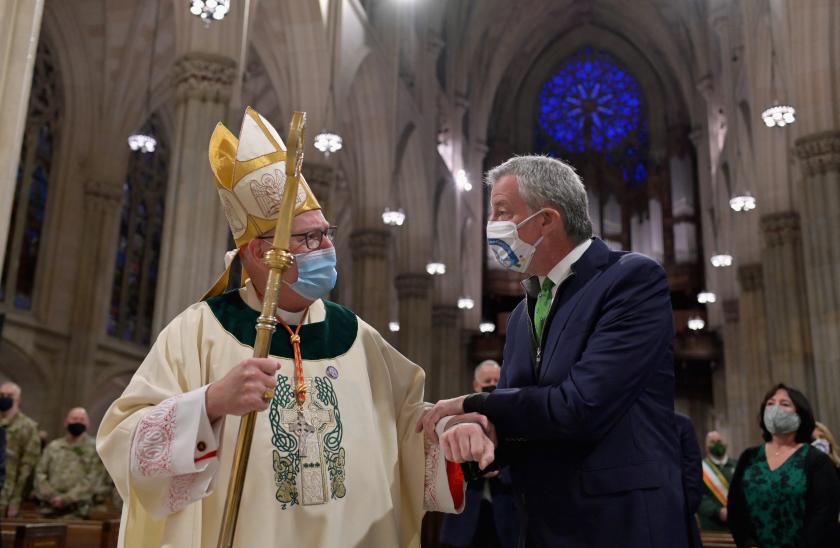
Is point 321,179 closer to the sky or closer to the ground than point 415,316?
closer to the sky

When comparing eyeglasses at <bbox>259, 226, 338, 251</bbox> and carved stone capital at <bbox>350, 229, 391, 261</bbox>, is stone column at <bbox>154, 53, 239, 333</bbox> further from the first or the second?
carved stone capital at <bbox>350, 229, 391, 261</bbox>

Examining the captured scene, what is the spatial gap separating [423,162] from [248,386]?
19118mm

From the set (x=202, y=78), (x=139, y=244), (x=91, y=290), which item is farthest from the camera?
(x=139, y=244)

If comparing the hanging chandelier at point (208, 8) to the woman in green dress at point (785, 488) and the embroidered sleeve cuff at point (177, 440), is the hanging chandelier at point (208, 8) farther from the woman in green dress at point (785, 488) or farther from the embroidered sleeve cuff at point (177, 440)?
the embroidered sleeve cuff at point (177, 440)

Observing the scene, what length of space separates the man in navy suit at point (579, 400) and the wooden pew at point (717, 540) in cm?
509

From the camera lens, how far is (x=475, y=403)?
2.14 metres

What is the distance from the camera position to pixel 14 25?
6.26 meters

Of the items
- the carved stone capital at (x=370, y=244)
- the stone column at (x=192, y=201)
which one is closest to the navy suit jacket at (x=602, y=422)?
the stone column at (x=192, y=201)

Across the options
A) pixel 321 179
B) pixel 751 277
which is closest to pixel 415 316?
pixel 321 179

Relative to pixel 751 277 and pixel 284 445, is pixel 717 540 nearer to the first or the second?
pixel 284 445

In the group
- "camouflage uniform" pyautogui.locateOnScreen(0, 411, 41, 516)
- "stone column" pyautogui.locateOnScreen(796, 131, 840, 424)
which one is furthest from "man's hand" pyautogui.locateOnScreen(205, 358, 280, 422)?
"stone column" pyautogui.locateOnScreen(796, 131, 840, 424)

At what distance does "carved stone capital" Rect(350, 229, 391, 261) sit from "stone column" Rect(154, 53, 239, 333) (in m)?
7.50

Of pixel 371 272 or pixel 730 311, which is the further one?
pixel 730 311

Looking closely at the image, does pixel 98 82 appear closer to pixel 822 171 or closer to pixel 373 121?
pixel 373 121
